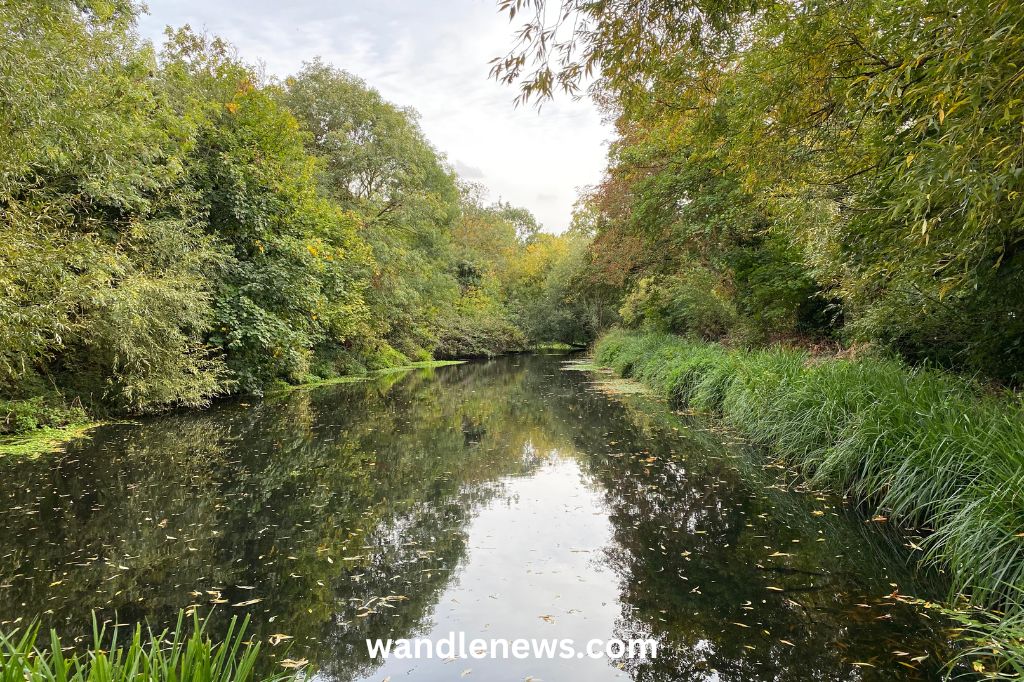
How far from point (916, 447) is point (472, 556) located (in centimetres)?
402

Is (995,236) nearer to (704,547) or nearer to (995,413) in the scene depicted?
(995,413)

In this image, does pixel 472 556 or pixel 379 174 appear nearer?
pixel 472 556

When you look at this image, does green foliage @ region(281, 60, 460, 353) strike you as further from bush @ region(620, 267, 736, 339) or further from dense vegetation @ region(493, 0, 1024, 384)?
dense vegetation @ region(493, 0, 1024, 384)

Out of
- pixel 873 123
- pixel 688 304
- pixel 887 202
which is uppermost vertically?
pixel 873 123

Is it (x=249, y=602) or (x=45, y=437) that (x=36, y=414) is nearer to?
(x=45, y=437)

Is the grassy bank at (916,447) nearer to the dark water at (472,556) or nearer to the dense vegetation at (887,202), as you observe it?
the dense vegetation at (887,202)

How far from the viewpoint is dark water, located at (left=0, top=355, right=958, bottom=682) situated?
3.32 m

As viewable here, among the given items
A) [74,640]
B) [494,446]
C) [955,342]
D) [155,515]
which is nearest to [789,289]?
[955,342]

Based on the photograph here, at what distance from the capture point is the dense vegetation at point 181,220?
8.16m

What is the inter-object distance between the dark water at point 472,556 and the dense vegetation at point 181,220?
2538mm

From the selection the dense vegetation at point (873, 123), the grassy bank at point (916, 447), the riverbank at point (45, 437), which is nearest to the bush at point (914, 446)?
the grassy bank at point (916, 447)

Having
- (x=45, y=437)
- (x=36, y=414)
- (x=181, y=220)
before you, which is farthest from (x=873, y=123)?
(x=181, y=220)

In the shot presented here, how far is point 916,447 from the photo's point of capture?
5.07 m

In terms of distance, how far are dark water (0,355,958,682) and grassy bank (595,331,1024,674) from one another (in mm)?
400
